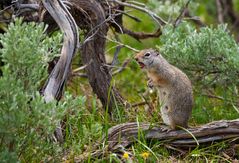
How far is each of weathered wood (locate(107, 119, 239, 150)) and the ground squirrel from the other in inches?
3.5

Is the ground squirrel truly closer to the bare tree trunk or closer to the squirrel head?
the squirrel head

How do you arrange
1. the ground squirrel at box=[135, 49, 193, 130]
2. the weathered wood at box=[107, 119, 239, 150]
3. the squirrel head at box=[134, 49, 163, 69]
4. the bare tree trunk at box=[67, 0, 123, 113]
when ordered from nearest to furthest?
the weathered wood at box=[107, 119, 239, 150] → the ground squirrel at box=[135, 49, 193, 130] → the squirrel head at box=[134, 49, 163, 69] → the bare tree trunk at box=[67, 0, 123, 113]

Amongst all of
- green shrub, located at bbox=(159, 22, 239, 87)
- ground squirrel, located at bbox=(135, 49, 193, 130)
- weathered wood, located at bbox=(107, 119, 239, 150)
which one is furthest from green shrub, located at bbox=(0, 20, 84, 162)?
green shrub, located at bbox=(159, 22, 239, 87)

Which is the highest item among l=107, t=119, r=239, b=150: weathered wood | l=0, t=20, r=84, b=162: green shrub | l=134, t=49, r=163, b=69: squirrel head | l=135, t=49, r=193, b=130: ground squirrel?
l=0, t=20, r=84, b=162: green shrub

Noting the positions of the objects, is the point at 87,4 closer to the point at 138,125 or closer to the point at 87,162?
the point at 138,125

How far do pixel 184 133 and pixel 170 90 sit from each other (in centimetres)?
30

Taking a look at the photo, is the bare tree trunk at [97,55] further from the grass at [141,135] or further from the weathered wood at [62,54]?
the weathered wood at [62,54]

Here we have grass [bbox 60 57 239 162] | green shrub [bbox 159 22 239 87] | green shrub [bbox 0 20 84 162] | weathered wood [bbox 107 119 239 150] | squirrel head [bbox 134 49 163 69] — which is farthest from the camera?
green shrub [bbox 159 22 239 87]

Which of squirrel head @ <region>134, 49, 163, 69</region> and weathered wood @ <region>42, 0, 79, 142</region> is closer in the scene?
weathered wood @ <region>42, 0, 79, 142</region>

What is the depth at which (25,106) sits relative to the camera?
125 inches

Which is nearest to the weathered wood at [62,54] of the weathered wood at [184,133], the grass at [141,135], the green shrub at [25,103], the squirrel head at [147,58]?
the grass at [141,135]

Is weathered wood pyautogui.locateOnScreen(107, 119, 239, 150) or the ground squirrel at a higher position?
the ground squirrel

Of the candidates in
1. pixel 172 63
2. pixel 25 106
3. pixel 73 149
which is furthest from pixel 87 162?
pixel 172 63

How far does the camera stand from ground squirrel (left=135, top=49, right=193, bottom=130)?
14.0 feet
